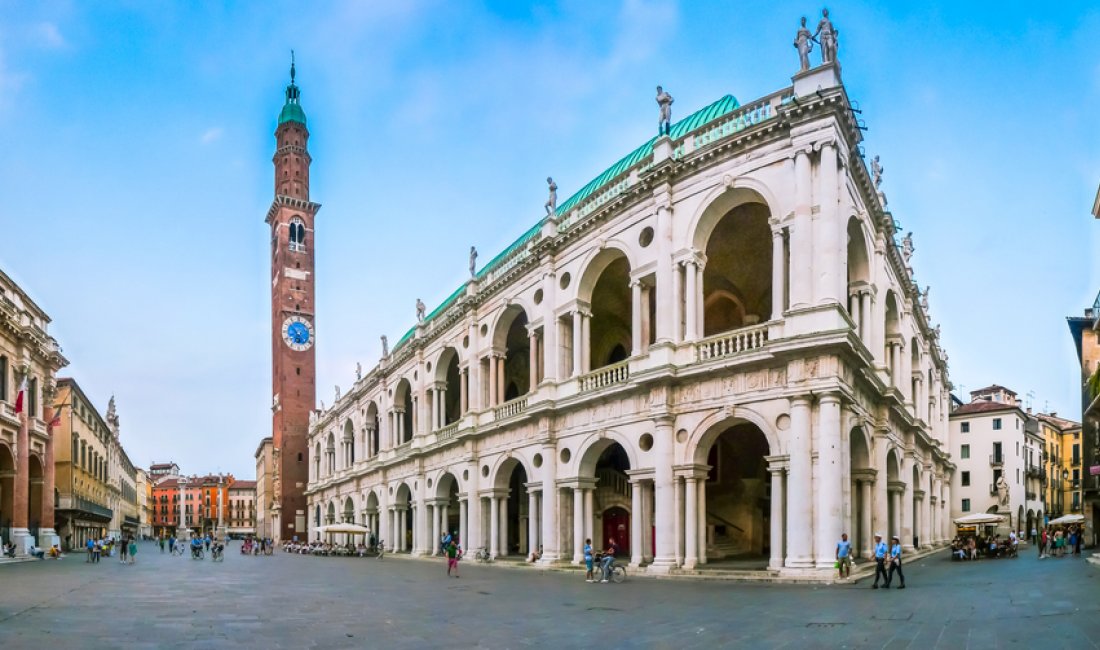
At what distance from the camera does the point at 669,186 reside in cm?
2678

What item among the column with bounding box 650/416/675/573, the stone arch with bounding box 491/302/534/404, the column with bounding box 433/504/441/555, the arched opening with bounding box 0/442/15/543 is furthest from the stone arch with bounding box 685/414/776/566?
the arched opening with bounding box 0/442/15/543

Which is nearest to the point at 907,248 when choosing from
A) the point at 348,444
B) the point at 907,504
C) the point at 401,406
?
the point at 907,504

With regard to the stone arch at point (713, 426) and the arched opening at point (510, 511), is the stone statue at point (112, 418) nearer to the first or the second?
the arched opening at point (510, 511)

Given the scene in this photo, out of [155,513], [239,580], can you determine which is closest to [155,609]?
[239,580]

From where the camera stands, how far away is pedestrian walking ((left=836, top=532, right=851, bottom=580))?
68.7 ft

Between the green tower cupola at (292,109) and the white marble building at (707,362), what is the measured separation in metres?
50.5

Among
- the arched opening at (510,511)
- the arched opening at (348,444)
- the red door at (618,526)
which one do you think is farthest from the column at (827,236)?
the arched opening at (348,444)

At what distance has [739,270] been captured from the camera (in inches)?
1278

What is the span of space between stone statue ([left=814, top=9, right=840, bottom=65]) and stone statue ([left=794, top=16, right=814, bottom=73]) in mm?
301

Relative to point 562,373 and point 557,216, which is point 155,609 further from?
point 557,216

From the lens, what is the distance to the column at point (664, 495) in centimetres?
2530

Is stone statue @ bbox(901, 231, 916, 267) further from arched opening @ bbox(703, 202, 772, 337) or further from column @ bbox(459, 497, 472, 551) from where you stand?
column @ bbox(459, 497, 472, 551)

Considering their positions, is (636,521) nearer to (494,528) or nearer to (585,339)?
(585,339)

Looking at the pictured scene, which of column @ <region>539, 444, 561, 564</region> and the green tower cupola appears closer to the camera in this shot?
column @ <region>539, 444, 561, 564</region>
